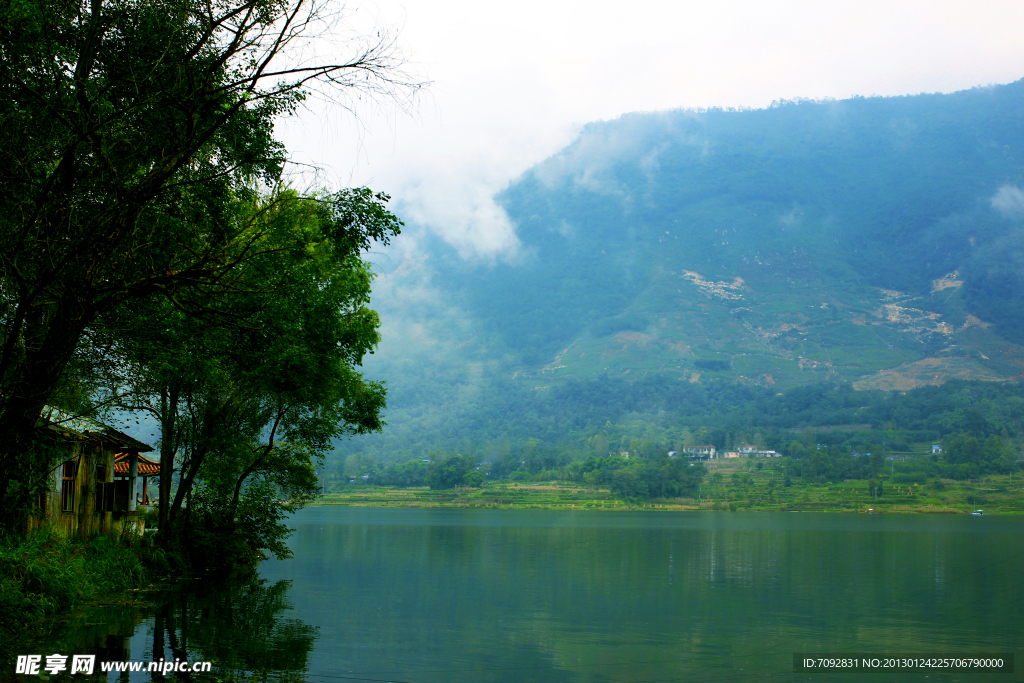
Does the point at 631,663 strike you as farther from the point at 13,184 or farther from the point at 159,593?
the point at 13,184

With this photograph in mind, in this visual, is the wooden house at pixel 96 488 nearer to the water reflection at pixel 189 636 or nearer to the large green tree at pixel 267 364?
the large green tree at pixel 267 364

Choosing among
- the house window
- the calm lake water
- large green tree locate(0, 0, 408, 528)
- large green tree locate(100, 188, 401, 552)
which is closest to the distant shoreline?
the calm lake water

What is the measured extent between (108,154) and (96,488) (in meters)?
23.7

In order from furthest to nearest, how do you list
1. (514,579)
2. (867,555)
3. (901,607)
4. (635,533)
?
1. (635,533)
2. (867,555)
3. (514,579)
4. (901,607)

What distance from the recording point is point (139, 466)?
34.9m

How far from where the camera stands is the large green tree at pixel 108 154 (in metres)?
7.75

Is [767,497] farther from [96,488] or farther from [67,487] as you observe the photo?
[67,487]

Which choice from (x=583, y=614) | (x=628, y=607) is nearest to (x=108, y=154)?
(x=583, y=614)

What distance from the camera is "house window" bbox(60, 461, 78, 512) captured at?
26.2m

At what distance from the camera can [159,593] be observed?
89.4 ft

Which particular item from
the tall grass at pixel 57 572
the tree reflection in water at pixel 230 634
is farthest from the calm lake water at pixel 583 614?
the tall grass at pixel 57 572

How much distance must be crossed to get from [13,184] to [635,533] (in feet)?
301

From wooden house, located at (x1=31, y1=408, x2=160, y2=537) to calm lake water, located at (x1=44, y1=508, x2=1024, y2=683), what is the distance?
4.07m

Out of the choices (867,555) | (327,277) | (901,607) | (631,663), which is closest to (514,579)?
(901,607)
